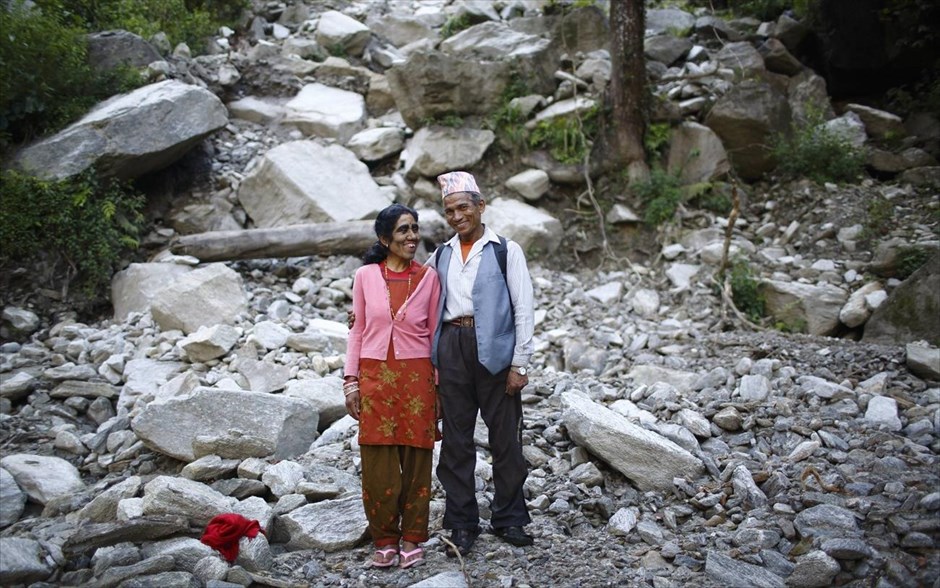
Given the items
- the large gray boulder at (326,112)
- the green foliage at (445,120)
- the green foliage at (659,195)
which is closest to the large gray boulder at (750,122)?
the green foliage at (659,195)

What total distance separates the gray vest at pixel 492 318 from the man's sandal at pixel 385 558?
0.97 meters

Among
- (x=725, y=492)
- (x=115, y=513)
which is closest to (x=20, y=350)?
(x=115, y=513)

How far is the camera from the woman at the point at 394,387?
119 inches

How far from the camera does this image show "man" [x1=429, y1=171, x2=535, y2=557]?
3.00 metres

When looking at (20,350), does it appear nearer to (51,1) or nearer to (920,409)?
(51,1)

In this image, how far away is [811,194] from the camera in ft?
25.6

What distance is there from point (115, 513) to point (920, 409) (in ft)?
17.1

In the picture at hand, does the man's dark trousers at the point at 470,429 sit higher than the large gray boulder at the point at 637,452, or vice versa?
the man's dark trousers at the point at 470,429

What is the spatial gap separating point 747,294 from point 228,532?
575 centimetres

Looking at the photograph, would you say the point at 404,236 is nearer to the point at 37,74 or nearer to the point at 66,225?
the point at 66,225

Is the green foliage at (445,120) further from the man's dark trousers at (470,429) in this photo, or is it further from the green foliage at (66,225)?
the man's dark trousers at (470,429)

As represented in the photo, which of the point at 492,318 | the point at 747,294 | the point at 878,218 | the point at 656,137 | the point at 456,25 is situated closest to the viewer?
the point at 492,318

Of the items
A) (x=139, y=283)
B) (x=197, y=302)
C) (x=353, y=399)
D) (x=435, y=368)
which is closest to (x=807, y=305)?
(x=435, y=368)

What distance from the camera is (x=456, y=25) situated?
12.1m
